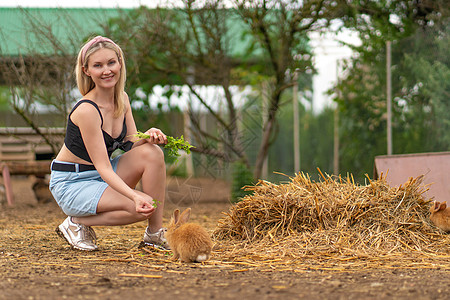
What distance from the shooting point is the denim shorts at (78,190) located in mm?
3330

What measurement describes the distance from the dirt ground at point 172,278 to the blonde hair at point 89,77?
101cm

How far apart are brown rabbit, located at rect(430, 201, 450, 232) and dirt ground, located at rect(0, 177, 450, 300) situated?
2.76 ft

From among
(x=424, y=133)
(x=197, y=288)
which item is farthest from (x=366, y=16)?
(x=197, y=288)

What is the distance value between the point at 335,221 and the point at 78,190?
5.67ft

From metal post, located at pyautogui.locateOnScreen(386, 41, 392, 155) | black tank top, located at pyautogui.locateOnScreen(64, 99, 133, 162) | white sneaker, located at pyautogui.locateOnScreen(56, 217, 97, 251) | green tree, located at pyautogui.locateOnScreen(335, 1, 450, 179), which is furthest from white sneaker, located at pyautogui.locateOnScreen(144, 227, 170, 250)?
metal post, located at pyautogui.locateOnScreen(386, 41, 392, 155)

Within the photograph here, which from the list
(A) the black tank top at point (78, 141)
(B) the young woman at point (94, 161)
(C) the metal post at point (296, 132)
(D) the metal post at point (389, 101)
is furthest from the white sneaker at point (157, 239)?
(C) the metal post at point (296, 132)

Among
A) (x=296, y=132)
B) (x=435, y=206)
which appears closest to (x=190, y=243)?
(x=435, y=206)

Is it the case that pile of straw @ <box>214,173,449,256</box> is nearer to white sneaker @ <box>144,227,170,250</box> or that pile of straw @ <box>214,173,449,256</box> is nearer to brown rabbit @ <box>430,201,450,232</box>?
brown rabbit @ <box>430,201,450,232</box>

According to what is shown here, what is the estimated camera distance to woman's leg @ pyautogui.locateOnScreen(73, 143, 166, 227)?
3312 millimetres

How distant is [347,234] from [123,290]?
1.66 meters

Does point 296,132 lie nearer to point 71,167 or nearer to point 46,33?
point 46,33

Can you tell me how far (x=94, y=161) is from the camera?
3.21 metres

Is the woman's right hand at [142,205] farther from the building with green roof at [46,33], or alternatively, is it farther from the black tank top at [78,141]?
the building with green roof at [46,33]

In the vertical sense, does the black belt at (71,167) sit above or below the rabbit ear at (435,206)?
above
